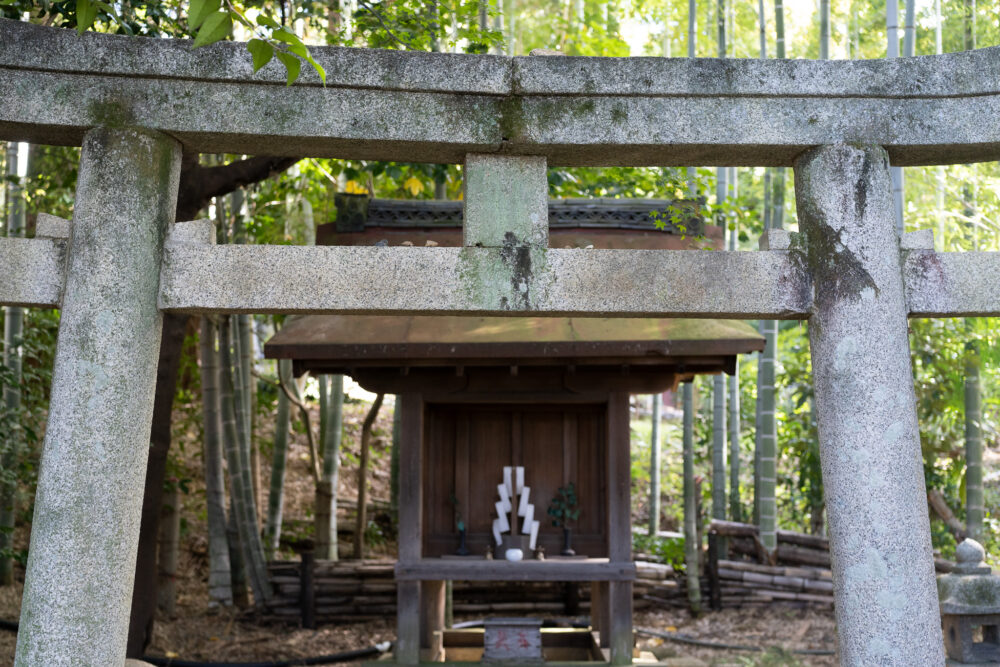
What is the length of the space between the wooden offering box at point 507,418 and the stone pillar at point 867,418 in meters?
2.13

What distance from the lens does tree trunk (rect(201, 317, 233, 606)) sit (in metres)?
8.34

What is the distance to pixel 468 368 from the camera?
6.72 m

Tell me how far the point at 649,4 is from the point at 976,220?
518 centimetres

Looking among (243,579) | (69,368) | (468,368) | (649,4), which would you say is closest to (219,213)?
(468,368)

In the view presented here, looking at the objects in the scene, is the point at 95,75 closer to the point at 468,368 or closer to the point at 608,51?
the point at 468,368

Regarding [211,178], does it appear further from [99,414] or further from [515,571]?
[515,571]

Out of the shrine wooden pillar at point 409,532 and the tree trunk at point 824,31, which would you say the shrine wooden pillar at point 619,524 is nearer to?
the shrine wooden pillar at point 409,532

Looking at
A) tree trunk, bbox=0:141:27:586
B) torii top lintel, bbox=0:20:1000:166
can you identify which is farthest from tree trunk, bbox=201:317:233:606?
torii top lintel, bbox=0:20:1000:166

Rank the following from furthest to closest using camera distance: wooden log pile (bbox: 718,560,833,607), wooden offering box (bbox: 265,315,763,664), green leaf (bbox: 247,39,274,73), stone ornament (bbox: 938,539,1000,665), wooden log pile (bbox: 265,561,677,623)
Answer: wooden log pile (bbox: 718,560,833,607), wooden log pile (bbox: 265,561,677,623), wooden offering box (bbox: 265,315,763,664), stone ornament (bbox: 938,539,1000,665), green leaf (bbox: 247,39,274,73)

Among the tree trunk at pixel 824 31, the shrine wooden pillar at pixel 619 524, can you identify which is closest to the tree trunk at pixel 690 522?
the shrine wooden pillar at pixel 619 524

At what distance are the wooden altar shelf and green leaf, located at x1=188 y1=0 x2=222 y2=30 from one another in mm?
4807

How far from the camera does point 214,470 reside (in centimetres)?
875

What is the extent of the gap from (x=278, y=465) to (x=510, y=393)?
4206 millimetres

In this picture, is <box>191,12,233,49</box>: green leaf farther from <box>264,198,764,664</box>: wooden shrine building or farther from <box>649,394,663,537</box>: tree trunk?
<box>649,394,663,537</box>: tree trunk
